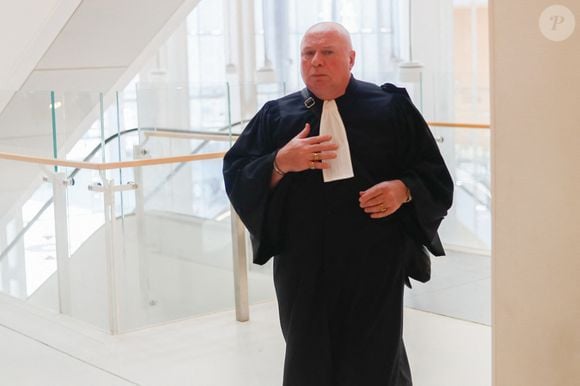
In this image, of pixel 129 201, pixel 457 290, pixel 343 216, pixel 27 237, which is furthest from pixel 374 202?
pixel 27 237

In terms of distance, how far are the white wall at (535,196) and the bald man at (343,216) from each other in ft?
2.27

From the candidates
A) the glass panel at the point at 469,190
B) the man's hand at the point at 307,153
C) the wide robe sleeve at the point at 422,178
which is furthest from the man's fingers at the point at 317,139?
the glass panel at the point at 469,190

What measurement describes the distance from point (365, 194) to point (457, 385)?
1.41 meters

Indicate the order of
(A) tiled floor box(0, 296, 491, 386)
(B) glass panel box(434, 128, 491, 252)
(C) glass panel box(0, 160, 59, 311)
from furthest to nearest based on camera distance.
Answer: (B) glass panel box(434, 128, 491, 252) → (C) glass panel box(0, 160, 59, 311) → (A) tiled floor box(0, 296, 491, 386)

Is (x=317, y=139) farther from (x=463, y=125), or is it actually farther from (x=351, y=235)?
(x=463, y=125)

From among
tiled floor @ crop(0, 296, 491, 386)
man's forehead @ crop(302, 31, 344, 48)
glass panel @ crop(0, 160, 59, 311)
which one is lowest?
tiled floor @ crop(0, 296, 491, 386)

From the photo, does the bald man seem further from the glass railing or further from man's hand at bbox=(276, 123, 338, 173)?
the glass railing

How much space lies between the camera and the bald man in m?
3.30

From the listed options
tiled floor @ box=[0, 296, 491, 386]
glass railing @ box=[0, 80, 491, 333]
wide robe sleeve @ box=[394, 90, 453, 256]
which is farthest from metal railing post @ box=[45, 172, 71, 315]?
wide robe sleeve @ box=[394, 90, 453, 256]

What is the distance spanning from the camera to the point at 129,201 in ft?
17.1

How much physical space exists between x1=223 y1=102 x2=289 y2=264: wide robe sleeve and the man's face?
216mm

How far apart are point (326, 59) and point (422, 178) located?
50 centimetres

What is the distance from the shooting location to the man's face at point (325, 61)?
3.28 m

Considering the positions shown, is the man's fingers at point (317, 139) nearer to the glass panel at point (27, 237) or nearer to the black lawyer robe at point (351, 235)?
the black lawyer robe at point (351, 235)
